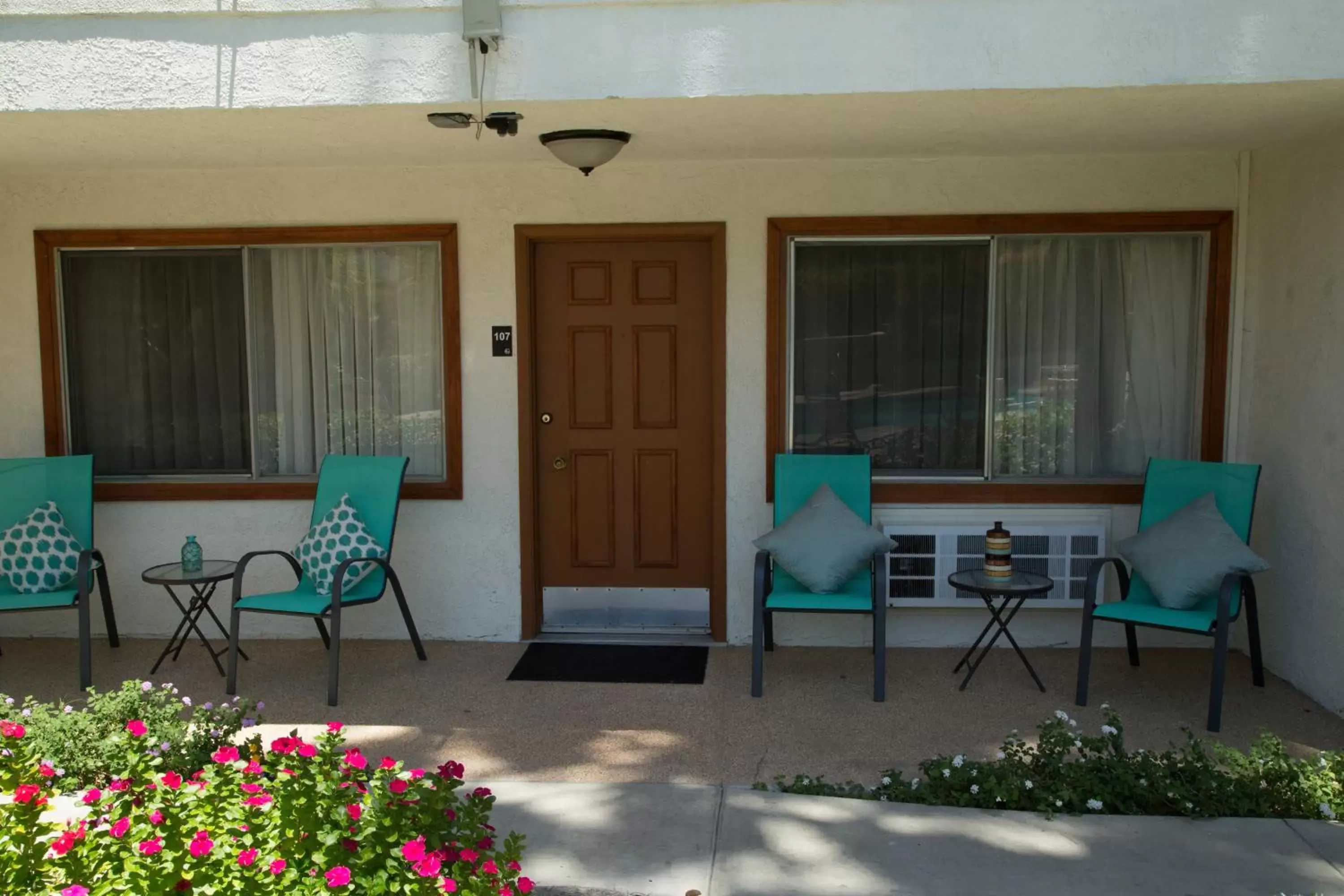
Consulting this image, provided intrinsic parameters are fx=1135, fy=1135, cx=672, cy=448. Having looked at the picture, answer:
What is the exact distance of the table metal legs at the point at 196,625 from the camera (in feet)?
17.1

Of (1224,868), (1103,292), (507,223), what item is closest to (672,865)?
(1224,868)

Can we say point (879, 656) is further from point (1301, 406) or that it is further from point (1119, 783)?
point (1301, 406)

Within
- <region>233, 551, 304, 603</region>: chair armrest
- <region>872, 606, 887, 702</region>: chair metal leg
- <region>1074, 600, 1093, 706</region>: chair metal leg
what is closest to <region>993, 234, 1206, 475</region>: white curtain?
<region>1074, 600, 1093, 706</region>: chair metal leg

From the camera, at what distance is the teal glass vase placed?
5.24 meters

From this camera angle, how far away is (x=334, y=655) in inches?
188

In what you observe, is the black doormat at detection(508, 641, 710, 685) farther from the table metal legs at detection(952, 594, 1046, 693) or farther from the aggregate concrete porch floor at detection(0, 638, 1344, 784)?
the table metal legs at detection(952, 594, 1046, 693)

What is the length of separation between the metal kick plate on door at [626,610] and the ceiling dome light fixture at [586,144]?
2189 mm

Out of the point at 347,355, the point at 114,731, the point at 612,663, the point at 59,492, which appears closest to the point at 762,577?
the point at 612,663

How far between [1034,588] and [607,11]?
9.66 ft

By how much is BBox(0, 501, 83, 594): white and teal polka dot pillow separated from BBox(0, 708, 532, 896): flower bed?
2.52m

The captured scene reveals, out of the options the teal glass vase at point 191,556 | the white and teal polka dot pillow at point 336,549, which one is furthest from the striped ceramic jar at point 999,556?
the teal glass vase at point 191,556

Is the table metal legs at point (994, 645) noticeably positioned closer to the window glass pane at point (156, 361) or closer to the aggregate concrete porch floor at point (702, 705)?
the aggregate concrete porch floor at point (702, 705)

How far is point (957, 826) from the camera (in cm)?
335

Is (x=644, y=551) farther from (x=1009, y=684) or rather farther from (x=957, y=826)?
(x=957, y=826)
